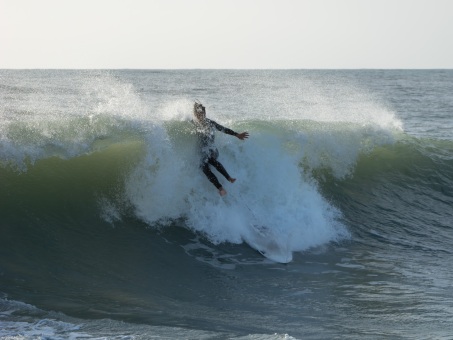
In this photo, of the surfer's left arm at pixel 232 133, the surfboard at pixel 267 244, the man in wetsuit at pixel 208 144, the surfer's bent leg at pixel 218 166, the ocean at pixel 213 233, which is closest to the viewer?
the ocean at pixel 213 233

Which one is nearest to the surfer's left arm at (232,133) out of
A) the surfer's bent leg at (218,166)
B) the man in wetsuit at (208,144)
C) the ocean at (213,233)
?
the man in wetsuit at (208,144)

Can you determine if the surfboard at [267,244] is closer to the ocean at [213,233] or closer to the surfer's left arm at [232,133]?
the ocean at [213,233]

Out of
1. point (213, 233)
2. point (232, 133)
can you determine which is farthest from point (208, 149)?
point (213, 233)

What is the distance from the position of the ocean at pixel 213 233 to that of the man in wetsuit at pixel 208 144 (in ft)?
1.14

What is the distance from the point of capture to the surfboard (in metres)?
9.86

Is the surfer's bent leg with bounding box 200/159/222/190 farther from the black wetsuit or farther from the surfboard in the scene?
the surfboard

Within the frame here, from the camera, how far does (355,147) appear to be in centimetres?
1455

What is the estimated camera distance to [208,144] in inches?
Answer: 420

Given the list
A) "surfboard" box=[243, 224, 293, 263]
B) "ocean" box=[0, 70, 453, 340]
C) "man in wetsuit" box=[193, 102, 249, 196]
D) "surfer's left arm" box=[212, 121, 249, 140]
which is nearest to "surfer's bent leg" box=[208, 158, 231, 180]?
"man in wetsuit" box=[193, 102, 249, 196]

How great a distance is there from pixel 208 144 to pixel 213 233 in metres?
1.43

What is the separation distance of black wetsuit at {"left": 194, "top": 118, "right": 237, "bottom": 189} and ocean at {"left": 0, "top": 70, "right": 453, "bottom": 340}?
1.10 feet

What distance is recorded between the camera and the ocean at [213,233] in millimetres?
7121

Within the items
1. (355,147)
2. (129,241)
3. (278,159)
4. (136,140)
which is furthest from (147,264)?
(355,147)

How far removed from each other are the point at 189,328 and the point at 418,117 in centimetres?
2443
